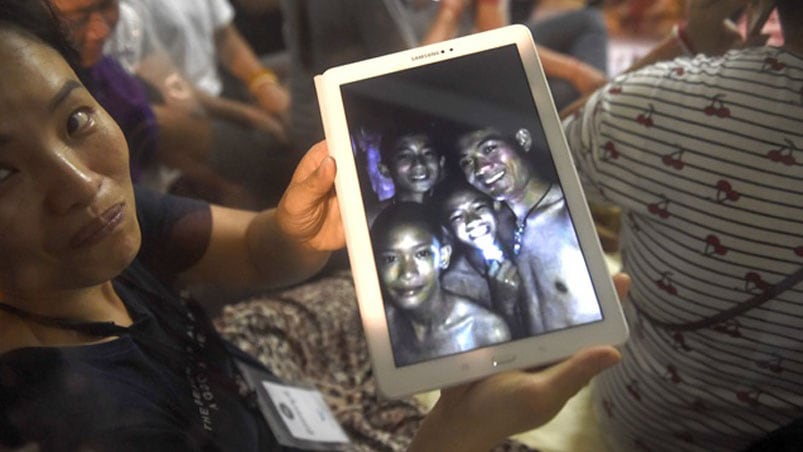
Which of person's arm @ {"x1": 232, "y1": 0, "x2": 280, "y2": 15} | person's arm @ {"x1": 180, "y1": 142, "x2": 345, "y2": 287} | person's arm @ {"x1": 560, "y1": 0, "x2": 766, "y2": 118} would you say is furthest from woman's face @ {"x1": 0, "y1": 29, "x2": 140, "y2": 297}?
person's arm @ {"x1": 232, "y1": 0, "x2": 280, "y2": 15}

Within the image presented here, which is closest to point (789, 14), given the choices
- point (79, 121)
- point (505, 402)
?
point (505, 402)

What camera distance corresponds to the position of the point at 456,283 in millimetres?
528

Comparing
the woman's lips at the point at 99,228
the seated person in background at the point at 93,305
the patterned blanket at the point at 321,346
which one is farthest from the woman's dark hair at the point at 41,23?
the patterned blanket at the point at 321,346

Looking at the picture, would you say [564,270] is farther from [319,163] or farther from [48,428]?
[48,428]

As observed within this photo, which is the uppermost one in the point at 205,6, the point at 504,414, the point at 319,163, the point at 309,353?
the point at 205,6

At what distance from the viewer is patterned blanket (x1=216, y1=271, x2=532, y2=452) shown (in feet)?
2.53

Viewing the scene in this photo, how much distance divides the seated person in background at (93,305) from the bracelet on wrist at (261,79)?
0.36 meters

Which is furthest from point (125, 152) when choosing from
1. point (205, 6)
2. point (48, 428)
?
point (205, 6)

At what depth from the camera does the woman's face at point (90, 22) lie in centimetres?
62

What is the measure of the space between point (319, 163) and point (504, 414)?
23 cm

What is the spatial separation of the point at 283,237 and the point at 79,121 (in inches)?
8.2

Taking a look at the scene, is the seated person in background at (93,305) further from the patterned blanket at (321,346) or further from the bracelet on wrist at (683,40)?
the bracelet on wrist at (683,40)

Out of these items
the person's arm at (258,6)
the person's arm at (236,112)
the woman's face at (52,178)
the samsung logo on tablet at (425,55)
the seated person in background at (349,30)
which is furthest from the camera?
the person's arm at (258,6)

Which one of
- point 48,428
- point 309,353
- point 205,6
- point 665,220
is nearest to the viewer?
point 48,428
